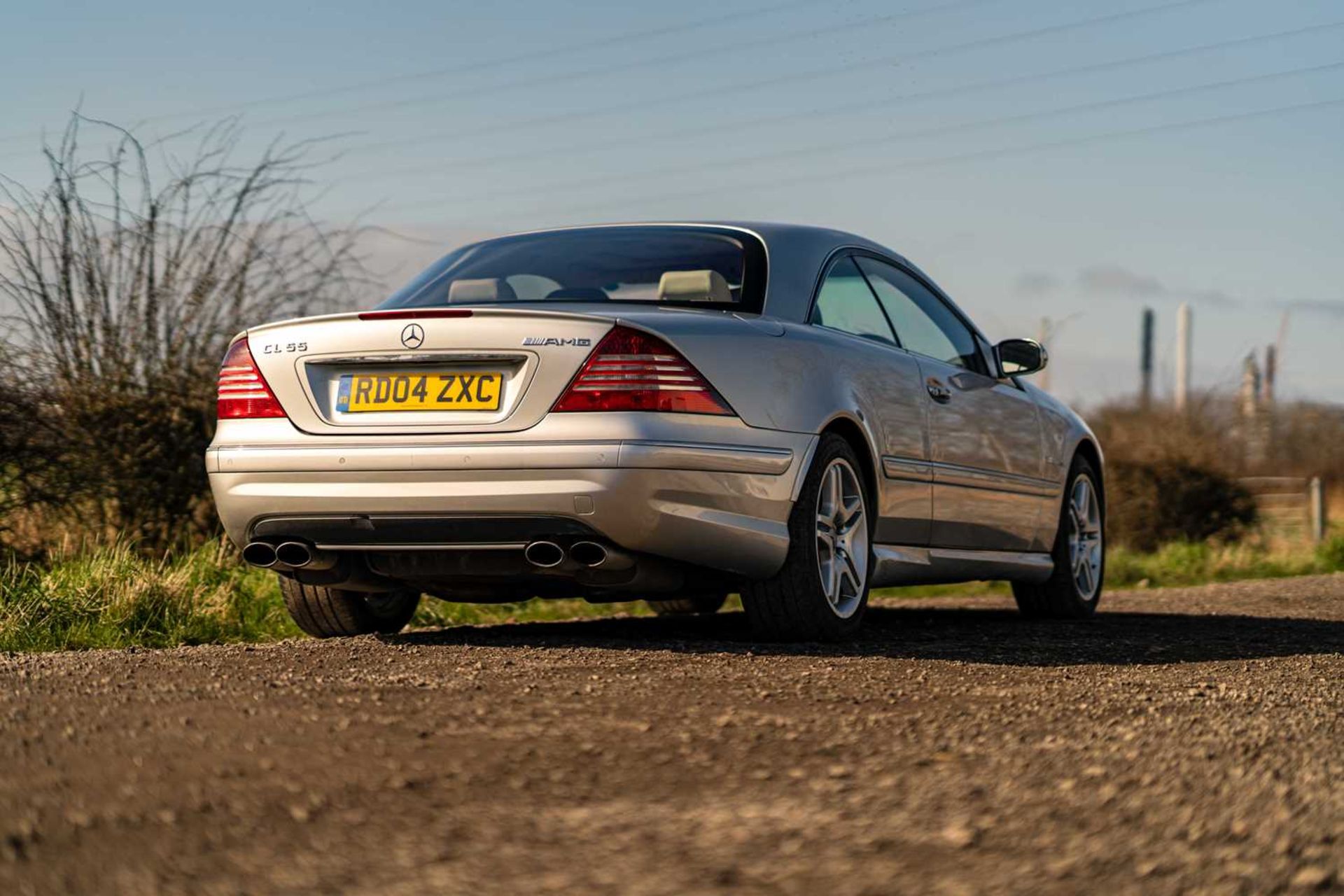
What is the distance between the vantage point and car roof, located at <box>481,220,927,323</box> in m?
5.96

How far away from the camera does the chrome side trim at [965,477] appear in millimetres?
6406

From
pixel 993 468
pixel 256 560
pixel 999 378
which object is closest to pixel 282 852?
pixel 256 560

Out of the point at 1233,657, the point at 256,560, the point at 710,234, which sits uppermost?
the point at 710,234

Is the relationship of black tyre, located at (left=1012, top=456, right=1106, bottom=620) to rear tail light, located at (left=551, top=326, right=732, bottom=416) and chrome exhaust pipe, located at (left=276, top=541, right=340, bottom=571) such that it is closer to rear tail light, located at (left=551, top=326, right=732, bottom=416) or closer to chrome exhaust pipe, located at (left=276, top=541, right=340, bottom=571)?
rear tail light, located at (left=551, top=326, right=732, bottom=416)

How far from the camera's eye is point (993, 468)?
7285mm

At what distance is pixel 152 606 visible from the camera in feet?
22.9

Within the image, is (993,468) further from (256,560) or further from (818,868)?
(818,868)

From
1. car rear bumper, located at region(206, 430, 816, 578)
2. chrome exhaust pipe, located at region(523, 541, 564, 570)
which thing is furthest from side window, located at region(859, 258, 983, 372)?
chrome exhaust pipe, located at region(523, 541, 564, 570)

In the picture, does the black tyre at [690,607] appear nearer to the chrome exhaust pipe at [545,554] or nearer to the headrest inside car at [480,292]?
the headrest inside car at [480,292]

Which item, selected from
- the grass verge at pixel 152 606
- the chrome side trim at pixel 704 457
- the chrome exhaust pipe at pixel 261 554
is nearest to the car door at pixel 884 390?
the chrome side trim at pixel 704 457

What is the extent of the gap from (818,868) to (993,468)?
4.74 meters

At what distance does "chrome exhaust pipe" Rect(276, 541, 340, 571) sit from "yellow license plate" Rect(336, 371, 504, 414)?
485mm

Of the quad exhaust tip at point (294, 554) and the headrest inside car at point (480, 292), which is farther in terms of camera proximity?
the headrest inside car at point (480, 292)

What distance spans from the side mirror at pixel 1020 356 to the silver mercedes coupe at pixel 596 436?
1.13 m
